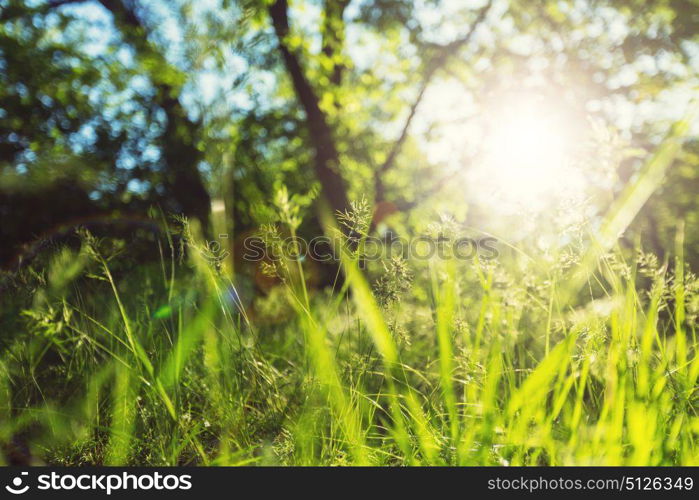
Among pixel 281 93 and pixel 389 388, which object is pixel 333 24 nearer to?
pixel 281 93

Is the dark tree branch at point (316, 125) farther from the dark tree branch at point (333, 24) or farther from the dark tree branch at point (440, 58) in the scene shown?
the dark tree branch at point (440, 58)

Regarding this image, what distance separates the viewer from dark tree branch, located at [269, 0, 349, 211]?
5305mm

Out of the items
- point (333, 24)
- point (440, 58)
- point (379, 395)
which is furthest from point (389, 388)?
point (440, 58)

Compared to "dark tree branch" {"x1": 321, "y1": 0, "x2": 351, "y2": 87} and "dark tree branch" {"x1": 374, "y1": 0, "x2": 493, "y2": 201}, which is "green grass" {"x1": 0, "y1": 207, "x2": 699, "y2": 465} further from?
"dark tree branch" {"x1": 374, "y1": 0, "x2": 493, "y2": 201}

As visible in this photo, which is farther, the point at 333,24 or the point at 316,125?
the point at 316,125

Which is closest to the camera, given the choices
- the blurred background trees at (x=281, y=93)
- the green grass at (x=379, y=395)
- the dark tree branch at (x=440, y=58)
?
the green grass at (x=379, y=395)

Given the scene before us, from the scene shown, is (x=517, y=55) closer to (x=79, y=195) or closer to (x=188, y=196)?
(x=188, y=196)

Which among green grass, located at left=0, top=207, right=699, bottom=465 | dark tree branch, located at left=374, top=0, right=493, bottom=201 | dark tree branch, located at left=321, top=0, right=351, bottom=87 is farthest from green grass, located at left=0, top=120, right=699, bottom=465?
dark tree branch, located at left=374, top=0, right=493, bottom=201

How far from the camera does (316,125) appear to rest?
232 inches

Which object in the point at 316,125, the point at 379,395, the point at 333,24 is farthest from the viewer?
the point at 316,125

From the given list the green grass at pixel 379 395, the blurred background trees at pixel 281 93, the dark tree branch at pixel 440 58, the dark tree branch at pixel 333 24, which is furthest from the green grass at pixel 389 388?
the dark tree branch at pixel 440 58

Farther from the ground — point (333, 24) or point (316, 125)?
point (333, 24)

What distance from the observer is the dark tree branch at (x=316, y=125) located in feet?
17.4
